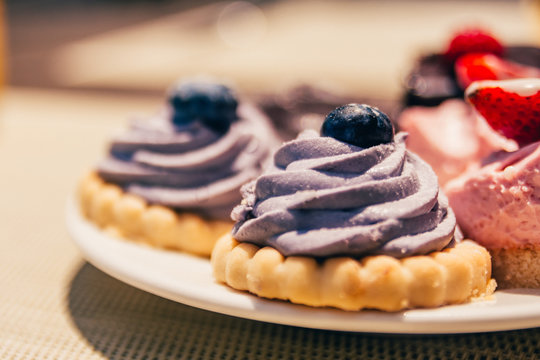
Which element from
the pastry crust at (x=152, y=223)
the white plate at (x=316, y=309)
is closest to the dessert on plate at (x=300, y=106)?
the pastry crust at (x=152, y=223)

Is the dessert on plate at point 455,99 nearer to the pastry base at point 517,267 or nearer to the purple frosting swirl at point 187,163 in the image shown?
the pastry base at point 517,267

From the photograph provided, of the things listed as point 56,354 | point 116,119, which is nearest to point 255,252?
point 56,354

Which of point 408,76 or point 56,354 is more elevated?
point 408,76

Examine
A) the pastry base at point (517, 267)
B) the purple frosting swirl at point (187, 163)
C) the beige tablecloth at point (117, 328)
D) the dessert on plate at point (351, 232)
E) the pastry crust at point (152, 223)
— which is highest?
the dessert on plate at point (351, 232)

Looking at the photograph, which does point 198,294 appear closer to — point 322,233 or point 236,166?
point 322,233

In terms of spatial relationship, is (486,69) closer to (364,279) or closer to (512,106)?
(512,106)

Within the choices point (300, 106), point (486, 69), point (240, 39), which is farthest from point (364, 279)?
point (240, 39)
